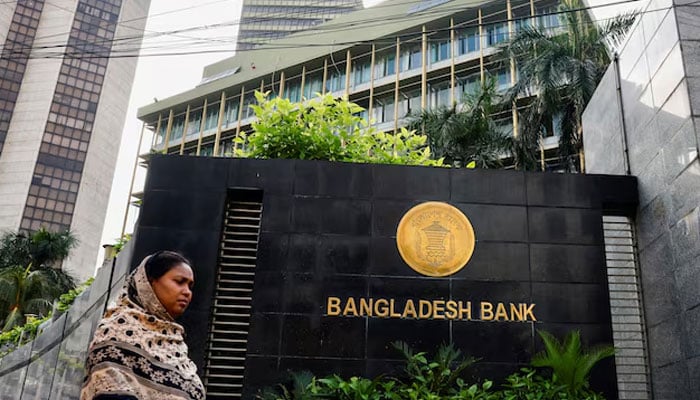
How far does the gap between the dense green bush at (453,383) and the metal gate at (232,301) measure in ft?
1.97

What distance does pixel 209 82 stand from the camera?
40.2m

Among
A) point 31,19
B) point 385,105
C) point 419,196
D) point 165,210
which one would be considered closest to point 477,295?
point 419,196

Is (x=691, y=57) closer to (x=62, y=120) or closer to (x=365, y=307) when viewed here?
(x=365, y=307)

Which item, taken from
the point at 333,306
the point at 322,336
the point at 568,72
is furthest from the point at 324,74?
the point at 322,336

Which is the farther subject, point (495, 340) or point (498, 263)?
point (498, 263)

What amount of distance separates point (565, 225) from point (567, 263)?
541 millimetres

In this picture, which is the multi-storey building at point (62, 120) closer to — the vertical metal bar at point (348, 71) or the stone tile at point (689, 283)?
the vertical metal bar at point (348, 71)

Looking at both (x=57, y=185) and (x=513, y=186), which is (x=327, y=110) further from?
(x=57, y=185)

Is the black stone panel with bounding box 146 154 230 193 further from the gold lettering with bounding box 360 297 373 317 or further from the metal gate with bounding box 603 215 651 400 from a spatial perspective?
the metal gate with bounding box 603 215 651 400

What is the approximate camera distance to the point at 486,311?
8.26 metres

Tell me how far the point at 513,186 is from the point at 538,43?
1268cm

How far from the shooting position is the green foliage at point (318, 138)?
31.8ft

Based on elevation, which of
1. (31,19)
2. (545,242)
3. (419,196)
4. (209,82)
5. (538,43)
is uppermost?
(31,19)

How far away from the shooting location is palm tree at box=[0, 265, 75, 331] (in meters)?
28.1
